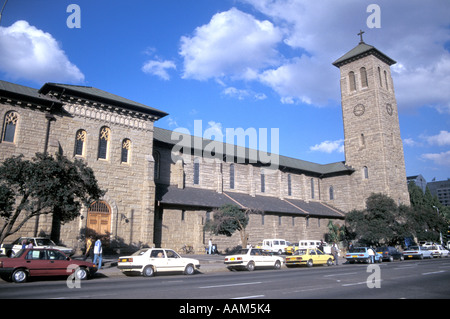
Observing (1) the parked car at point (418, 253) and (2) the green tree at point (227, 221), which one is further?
(1) the parked car at point (418, 253)

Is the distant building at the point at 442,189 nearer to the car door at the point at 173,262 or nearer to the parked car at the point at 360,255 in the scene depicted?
the parked car at the point at 360,255

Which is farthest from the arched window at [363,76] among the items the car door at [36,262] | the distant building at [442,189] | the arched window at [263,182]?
the distant building at [442,189]

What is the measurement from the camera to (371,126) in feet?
160

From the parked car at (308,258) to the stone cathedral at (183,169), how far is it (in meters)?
11.2

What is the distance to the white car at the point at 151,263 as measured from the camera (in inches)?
634

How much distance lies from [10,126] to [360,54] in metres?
45.6

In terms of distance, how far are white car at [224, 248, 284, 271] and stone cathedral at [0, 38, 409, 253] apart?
9251 mm

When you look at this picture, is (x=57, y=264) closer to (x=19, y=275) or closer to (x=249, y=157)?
(x=19, y=275)

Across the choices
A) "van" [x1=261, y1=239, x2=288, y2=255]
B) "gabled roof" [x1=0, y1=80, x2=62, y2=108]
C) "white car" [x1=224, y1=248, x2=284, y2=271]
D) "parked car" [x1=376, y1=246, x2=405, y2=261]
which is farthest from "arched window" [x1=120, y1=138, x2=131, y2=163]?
"parked car" [x1=376, y1=246, x2=405, y2=261]

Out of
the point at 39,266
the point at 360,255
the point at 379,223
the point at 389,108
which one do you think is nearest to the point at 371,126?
the point at 389,108
